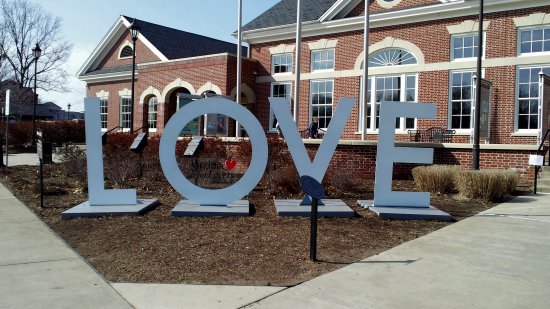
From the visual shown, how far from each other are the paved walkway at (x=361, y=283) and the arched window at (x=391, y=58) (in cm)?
1288

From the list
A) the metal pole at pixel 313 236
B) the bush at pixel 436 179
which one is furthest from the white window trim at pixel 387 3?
the metal pole at pixel 313 236

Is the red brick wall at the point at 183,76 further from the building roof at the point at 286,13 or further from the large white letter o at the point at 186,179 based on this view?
the large white letter o at the point at 186,179

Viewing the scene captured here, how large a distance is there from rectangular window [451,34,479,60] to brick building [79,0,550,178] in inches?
1.4

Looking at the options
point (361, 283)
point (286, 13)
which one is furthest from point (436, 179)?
point (286, 13)

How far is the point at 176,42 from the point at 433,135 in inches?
713

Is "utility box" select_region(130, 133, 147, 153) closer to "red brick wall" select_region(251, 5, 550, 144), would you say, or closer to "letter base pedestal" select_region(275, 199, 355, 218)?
"letter base pedestal" select_region(275, 199, 355, 218)

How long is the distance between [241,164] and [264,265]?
26.8 feet

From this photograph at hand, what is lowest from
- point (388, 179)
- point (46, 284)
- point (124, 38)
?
point (46, 284)

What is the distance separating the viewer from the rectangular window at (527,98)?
16016 mm

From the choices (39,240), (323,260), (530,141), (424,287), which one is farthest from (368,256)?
(530,141)

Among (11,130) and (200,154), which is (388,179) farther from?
(11,130)

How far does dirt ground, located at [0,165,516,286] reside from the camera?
4.93 metres

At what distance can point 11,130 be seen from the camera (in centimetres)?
2761

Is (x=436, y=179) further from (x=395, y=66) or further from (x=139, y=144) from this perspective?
(x=395, y=66)
